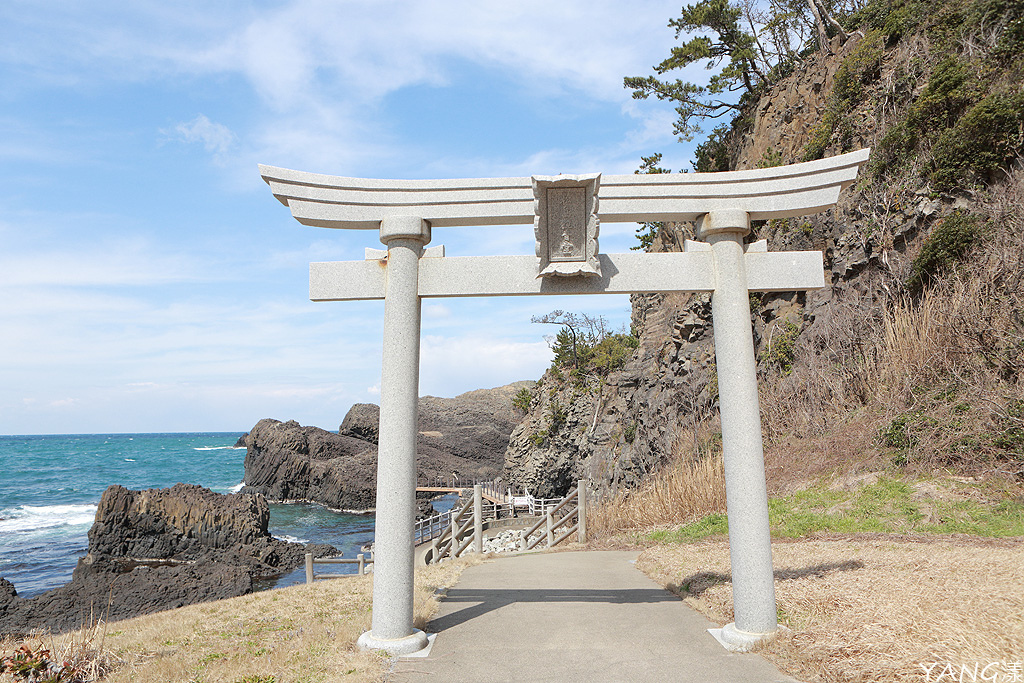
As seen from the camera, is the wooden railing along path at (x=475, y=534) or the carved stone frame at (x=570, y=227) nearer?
the carved stone frame at (x=570, y=227)

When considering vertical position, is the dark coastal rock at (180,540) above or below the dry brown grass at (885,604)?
below

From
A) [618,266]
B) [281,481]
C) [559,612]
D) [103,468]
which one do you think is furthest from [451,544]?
[103,468]

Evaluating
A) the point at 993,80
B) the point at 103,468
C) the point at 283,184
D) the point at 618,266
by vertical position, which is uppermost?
the point at 993,80

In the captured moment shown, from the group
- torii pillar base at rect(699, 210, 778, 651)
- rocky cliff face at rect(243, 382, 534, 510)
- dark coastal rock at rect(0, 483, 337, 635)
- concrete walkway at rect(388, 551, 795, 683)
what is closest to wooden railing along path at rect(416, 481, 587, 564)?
concrete walkway at rect(388, 551, 795, 683)

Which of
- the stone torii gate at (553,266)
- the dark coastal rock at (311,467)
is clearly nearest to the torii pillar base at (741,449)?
the stone torii gate at (553,266)

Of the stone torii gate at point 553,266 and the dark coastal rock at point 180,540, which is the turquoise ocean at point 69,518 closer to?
the dark coastal rock at point 180,540

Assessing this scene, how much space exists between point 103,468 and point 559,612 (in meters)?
88.0

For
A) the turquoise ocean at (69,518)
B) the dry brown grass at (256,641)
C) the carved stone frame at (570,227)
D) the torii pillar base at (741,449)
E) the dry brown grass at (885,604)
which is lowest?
the turquoise ocean at (69,518)

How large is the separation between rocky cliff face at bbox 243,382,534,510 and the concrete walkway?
121 feet

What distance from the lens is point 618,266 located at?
5.42 metres

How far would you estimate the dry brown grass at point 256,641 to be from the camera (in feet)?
14.4

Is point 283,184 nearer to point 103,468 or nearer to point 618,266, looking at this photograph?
point 618,266

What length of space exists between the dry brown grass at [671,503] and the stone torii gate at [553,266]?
6.84 metres

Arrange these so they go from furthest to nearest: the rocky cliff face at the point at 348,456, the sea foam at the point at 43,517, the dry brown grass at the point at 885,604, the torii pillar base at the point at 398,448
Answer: the rocky cliff face at the point at 348,456 → the sea foam at the point at 43,517 → the torii pillar base at the point at 398,448 → the dry brown grass at the point at 885,604
